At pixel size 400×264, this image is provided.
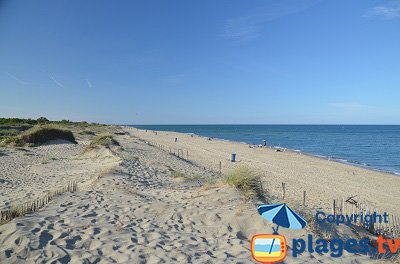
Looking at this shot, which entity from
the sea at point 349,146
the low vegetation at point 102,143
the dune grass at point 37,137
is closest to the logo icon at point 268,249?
the low vegetation at point 102,143

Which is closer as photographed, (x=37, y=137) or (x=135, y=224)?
(x=135, y=224)

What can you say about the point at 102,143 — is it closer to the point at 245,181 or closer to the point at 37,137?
the point at 37,137

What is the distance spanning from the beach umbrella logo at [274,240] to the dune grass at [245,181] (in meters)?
3.49

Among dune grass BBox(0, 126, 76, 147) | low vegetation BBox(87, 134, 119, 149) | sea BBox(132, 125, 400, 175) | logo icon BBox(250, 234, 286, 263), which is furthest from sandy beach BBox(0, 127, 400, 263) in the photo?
sea BBox(132, 125, 400, 175)

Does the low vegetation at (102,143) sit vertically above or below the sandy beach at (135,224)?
above

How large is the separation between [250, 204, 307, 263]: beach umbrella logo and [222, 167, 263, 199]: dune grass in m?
3.49

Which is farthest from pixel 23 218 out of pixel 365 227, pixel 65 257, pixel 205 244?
pixel 365 227

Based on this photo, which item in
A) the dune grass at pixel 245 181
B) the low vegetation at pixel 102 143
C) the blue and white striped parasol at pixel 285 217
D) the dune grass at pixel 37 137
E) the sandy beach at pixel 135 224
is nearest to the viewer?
the sandy beach at pixel 135 224

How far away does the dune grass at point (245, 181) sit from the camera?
34.2ft

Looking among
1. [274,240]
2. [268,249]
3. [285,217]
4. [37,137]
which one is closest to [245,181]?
[285,217]

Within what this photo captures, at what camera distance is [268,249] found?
19.7ft

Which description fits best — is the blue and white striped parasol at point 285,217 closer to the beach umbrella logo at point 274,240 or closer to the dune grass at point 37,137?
the beach umbrella logo at point 274,240

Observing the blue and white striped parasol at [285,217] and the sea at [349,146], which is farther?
the sea at [349,146]

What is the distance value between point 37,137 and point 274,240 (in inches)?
1231
